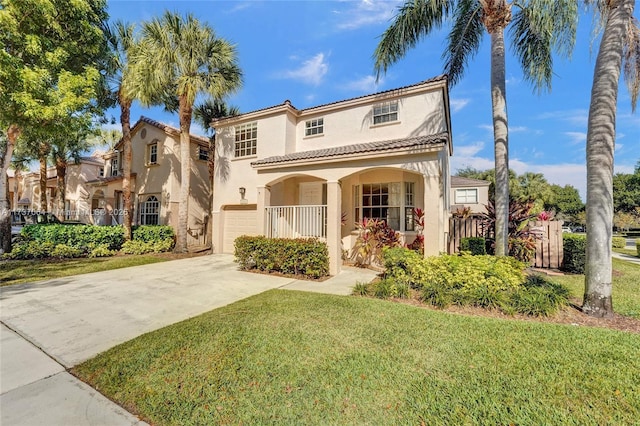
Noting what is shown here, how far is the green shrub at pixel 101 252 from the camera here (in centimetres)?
1257

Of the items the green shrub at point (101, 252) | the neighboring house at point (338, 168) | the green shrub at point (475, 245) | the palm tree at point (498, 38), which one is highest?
the palm tree at point (498, 38)

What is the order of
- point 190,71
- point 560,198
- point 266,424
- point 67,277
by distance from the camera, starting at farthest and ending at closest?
point 560,198, point 190,71, point 67,277, point 266,424

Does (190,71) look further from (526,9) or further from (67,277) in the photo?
(526,9)

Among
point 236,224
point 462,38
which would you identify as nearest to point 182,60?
point 236,224

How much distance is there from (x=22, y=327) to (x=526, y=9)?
1430 centimetres

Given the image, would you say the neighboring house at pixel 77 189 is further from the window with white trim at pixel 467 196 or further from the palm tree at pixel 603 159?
the window with white trim at pixel 467 196

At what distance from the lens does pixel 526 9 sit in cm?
781

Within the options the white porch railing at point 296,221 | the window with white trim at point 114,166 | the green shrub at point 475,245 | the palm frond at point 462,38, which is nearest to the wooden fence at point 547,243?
the green shrub at point 475,245

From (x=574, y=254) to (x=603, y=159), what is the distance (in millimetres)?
5851

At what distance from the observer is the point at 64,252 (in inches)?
472

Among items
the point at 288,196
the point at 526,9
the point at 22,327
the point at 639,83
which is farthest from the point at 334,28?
the point at 22,327

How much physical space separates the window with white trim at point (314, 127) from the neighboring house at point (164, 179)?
8038mm

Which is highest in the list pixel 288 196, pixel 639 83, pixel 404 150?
pixel 639 83

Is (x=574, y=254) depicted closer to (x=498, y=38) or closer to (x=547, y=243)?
(x=547, y=243)
